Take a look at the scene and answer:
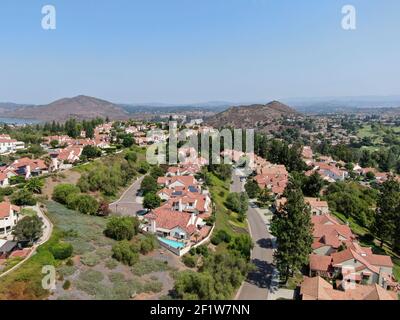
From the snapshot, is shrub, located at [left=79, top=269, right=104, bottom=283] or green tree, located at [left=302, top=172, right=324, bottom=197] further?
green tree, located at [left=302, top=172, right=324, bottom=197]

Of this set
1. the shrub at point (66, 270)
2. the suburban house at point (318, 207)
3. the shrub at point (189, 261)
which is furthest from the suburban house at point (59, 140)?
the shrub at point (66, 270)

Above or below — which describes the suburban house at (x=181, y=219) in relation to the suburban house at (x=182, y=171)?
below

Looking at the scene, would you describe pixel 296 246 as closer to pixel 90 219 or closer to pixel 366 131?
pixel 90 219

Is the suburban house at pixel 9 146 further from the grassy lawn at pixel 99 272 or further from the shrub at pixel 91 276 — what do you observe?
the shrub at pixel 91 276

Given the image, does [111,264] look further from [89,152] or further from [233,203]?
[89,152]

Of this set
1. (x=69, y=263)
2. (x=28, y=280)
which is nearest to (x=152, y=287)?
(x=69, y=263)

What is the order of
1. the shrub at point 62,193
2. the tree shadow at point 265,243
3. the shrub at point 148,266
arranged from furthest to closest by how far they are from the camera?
the shrub at point 62,193, the tree shadow at point 265,243, the shrub at point 148,266

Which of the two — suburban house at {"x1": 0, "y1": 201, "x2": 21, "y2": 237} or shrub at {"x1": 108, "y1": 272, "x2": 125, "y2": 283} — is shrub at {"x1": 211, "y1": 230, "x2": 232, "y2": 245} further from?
suburban house at {"x1": 0, "y1": 201, "x2": 21, "y2": 237}

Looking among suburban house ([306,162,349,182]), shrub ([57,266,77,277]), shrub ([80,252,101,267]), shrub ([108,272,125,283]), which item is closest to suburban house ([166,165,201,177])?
suburban house ([306,162,349,182])

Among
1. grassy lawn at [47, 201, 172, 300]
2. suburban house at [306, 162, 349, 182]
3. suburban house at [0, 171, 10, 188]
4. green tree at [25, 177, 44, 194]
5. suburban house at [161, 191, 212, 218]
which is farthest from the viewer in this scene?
suburban house at [306, 162, 349, 182]
